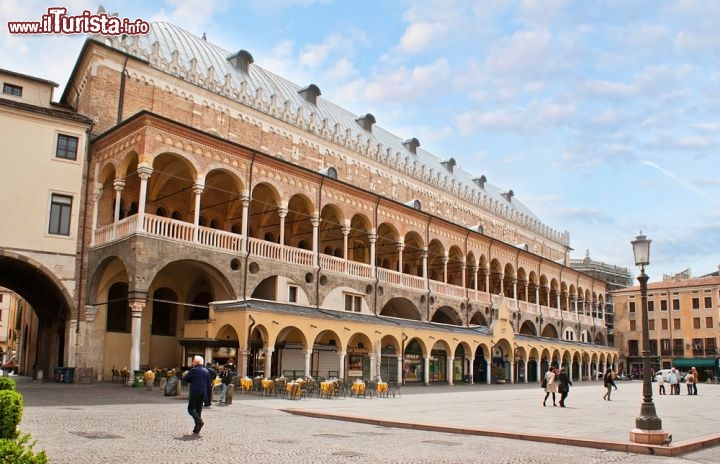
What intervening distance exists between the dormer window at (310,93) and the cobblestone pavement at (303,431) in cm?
2663


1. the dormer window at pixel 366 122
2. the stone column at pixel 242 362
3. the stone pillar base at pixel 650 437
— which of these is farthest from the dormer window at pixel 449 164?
the stone pillar base at pixel 650 437

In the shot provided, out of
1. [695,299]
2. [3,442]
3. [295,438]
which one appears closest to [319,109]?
[295,438]

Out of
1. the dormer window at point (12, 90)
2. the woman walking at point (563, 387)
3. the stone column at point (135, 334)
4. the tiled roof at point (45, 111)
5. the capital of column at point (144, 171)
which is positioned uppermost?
the dormer window at point (12, 90)

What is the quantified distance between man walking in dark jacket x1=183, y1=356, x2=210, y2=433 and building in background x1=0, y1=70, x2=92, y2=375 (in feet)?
54.4

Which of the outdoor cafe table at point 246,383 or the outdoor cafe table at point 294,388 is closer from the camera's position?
the outdoor cafe table at point 294,388

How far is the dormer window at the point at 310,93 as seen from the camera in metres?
44.0

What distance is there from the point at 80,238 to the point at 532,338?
30.1 metres

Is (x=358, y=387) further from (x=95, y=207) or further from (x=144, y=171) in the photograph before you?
(x=95, y=207)

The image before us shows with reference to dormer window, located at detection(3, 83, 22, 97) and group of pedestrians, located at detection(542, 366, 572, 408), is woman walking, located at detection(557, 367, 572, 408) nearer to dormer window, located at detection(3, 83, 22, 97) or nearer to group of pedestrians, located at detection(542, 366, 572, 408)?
group of pedestrians, located at detection(542, 366, 572, 408)

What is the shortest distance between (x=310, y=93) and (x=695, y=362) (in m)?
51.6

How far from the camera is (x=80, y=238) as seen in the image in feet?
89.3

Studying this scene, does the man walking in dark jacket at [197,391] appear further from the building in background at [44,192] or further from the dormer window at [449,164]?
the dormer window at [449,164]


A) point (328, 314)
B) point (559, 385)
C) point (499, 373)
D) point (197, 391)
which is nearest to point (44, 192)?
point (328, 314)

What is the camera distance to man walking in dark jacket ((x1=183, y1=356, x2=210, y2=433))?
39.7 feet
